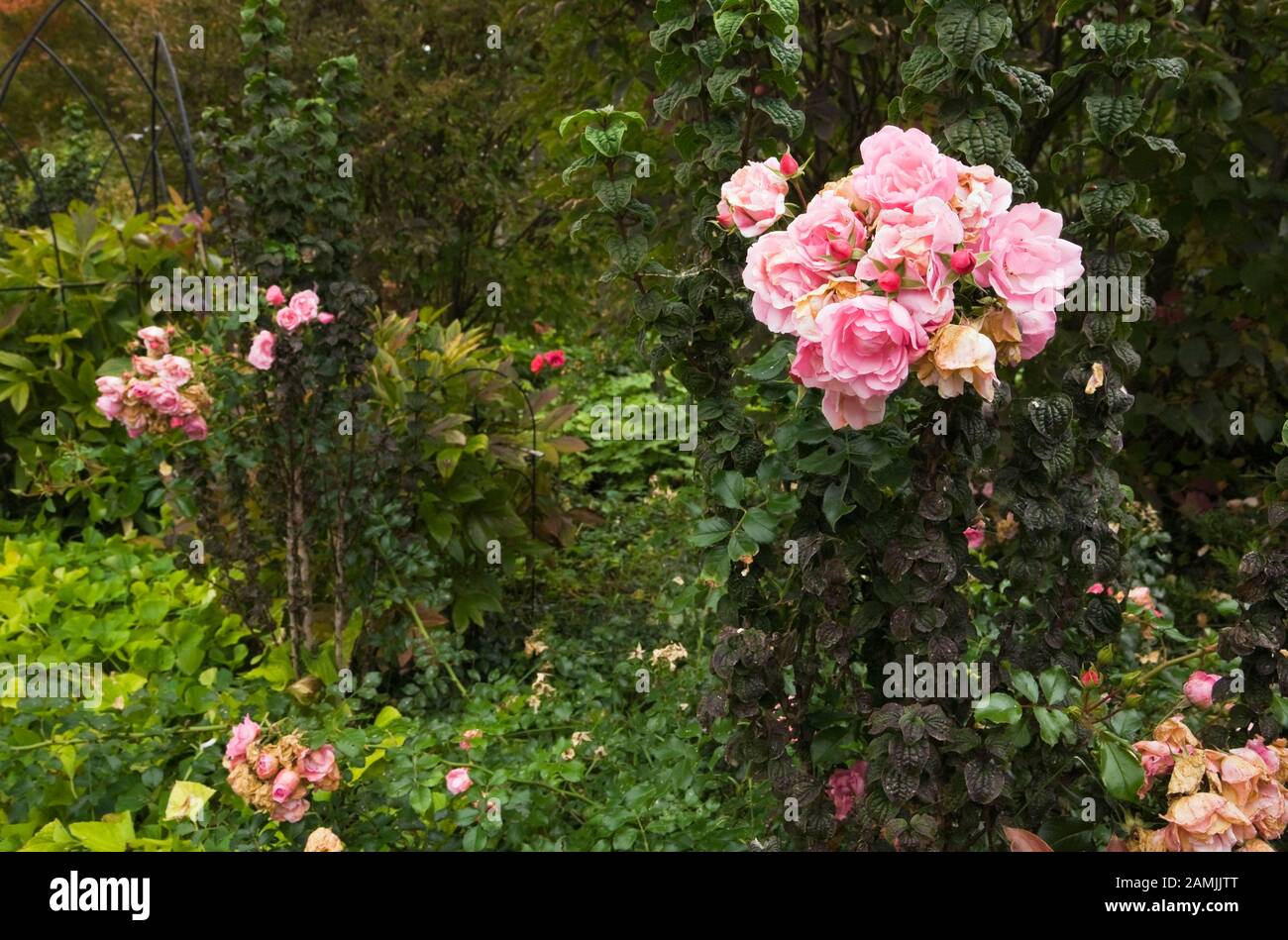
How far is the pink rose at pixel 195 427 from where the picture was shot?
8.96 ft

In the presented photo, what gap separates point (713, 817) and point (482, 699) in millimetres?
692

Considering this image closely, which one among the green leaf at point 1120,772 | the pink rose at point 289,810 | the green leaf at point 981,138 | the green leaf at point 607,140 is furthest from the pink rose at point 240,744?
the green leaf at point 981,138

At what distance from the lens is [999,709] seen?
1491 mm

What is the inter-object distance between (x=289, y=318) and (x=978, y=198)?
1.86 m

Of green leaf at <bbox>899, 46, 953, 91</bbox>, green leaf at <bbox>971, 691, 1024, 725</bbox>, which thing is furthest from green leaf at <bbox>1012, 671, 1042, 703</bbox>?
green leaf at <bbox>899, 46, 953, 91</bbox>

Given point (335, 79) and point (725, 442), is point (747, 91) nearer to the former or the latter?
point (725, 442)

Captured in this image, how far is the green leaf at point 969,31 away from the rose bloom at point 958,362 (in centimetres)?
41

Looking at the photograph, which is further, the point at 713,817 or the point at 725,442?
the point at 713,817

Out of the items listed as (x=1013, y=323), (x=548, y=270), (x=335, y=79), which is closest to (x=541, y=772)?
(x=1013, y=323)

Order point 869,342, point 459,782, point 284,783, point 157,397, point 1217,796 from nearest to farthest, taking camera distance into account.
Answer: point 869,342
point 1217,796
point 284,783
point 459,782
point 157,397

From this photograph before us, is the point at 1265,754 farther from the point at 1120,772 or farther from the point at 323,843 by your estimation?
the point at 323,843

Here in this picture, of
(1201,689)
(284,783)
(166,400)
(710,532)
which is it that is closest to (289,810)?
(284,783)

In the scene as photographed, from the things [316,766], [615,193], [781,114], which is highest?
[781,114]

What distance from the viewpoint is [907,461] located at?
1532 millimetres
